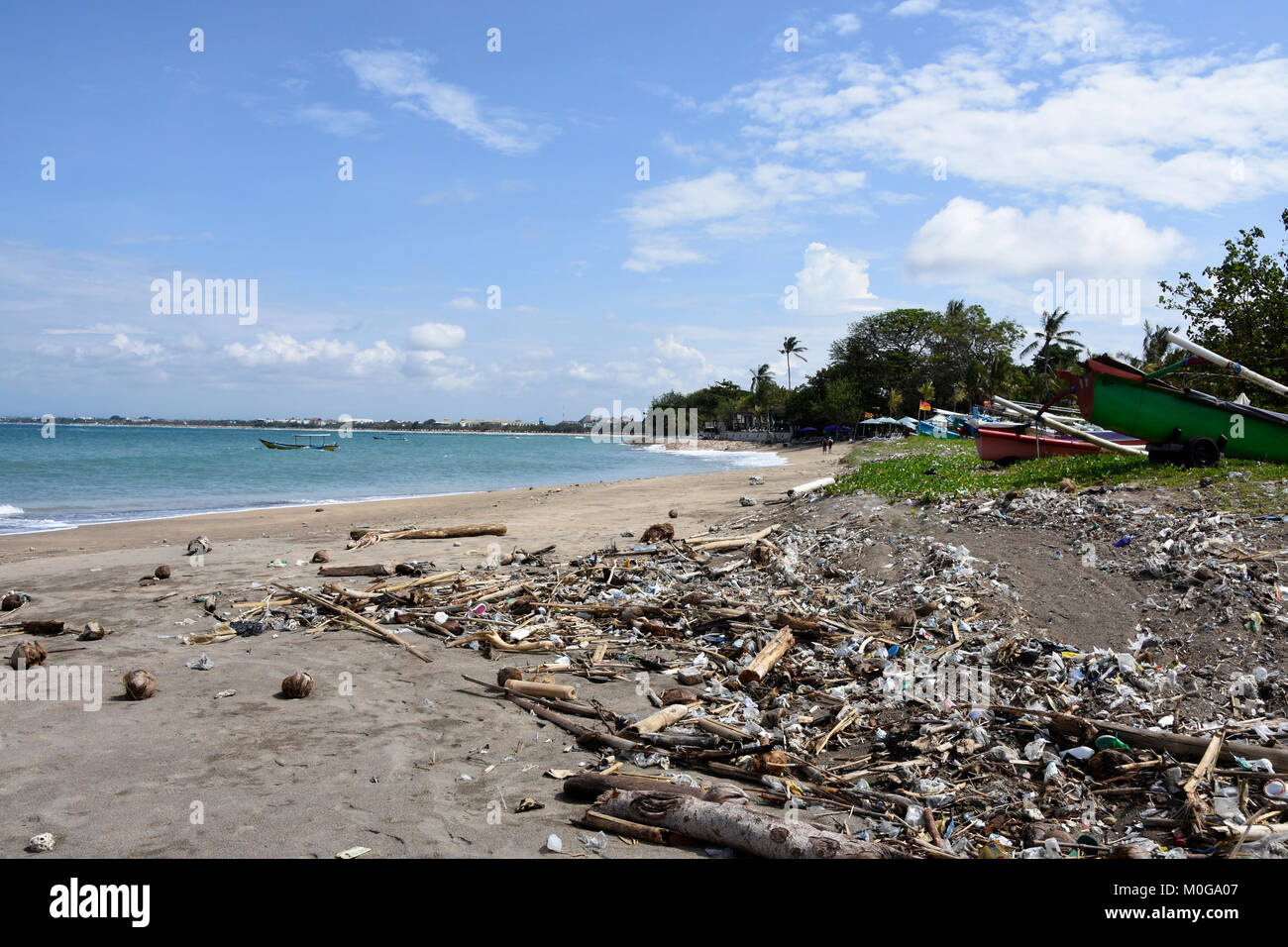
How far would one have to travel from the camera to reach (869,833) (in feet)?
13.6

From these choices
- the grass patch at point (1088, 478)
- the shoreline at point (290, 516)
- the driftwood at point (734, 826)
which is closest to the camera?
the driftwood at point (734, 826)

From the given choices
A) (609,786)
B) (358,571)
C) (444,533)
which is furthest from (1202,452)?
(444,533)

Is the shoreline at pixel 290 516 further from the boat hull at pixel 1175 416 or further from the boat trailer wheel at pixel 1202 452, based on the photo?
the boat trailer wheel at pixel 1202 452

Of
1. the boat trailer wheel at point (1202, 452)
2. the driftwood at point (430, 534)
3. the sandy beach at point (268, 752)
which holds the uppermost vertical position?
the boat trailer wheel at point (1202, 452)

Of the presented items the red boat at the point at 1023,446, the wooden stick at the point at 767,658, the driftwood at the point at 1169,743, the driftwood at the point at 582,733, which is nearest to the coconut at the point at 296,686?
the driftwood at the point at 582,733

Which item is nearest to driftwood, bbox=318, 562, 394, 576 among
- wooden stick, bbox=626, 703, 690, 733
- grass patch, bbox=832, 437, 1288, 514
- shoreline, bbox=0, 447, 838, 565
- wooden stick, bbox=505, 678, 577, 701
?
wooden stick, bbox=505, 678, 577, 701

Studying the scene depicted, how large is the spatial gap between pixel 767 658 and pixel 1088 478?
7853mm

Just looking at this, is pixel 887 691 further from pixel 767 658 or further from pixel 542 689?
pixel 542 689

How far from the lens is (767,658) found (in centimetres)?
666

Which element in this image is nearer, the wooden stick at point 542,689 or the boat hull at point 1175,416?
the wooden stick at point 542,689

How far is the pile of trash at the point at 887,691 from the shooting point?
4.13m
